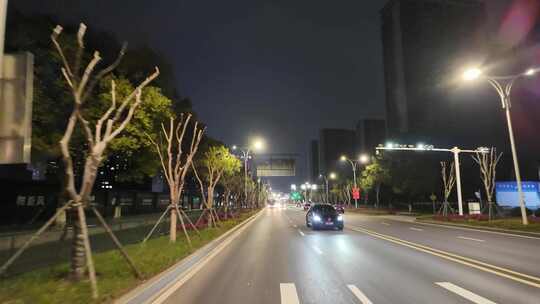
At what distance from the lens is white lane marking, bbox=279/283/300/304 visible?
7.43 metres

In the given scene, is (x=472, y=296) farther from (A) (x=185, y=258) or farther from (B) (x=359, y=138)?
(B) (x=359, y=138)

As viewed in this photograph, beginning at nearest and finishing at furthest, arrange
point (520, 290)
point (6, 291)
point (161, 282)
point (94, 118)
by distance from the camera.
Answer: point (6, 291) → point (520, 290) → point (161, 282) → point (94, 118)

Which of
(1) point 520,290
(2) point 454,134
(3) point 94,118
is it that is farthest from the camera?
(2) point 454,134

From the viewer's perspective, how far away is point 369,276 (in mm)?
9742

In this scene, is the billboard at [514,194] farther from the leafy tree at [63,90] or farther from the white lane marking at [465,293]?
the white lane marking at [465,293]

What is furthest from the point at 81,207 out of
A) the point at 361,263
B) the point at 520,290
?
the point at 520,290

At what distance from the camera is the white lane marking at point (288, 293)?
7.43 m

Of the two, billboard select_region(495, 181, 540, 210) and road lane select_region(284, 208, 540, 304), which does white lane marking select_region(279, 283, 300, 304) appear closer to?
road lane select_region(284, 208, 540, 304)

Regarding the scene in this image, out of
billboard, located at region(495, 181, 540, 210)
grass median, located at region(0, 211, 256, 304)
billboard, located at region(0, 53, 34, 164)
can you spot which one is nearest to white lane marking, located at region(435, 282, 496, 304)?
grass median, located at region(0, 211, 256, 304)

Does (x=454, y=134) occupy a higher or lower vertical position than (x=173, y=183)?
higher

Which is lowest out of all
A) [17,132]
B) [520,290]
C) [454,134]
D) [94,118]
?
[520,290]

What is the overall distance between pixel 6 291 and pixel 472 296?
845cm

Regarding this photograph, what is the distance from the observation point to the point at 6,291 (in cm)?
758

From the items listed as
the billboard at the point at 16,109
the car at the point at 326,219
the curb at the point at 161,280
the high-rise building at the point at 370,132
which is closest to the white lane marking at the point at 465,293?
the curb at the point at 161,280
